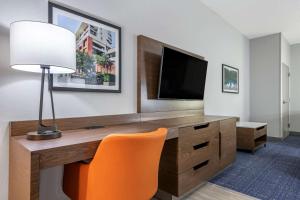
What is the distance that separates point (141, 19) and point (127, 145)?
5.05 feet

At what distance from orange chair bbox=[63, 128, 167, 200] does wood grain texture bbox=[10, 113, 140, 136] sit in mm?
457

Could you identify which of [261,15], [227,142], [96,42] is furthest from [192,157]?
[261,15]

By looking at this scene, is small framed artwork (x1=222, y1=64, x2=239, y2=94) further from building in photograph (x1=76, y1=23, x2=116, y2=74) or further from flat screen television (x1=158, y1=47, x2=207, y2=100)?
building in photograph (x1=76, y1=23, x2=116, y2=74)

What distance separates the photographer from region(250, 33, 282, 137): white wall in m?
4.43

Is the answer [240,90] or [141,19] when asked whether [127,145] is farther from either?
[240,90]

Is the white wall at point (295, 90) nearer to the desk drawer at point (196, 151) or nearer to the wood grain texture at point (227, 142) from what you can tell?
the wood grain texture at point (227, 142)

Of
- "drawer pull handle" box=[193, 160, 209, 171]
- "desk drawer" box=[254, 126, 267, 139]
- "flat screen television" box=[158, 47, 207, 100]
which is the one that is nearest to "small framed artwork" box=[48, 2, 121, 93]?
"flat screen television" box=[158, 47, 207, 100]

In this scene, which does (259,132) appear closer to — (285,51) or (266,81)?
(266,81)

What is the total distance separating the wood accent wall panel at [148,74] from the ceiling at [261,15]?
4.97 ft

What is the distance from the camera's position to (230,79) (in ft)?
12.5

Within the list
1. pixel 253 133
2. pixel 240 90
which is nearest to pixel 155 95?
pixel 253 133

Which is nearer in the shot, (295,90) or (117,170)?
(117,170)

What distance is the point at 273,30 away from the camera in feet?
14.0

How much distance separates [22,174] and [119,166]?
47cm
